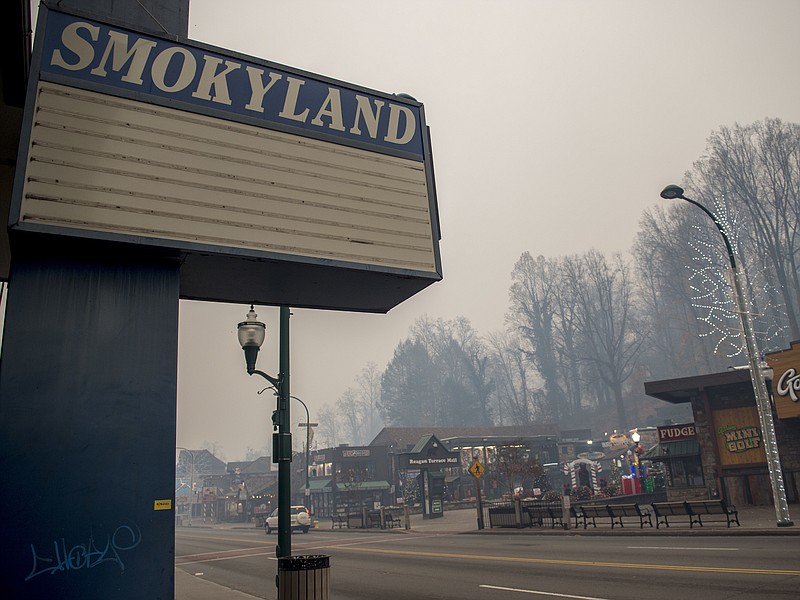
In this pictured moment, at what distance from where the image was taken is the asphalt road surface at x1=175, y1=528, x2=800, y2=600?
11266 millimetres

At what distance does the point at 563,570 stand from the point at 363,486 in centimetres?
5017

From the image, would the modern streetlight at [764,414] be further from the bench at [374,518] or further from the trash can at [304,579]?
the bench at [374,518]

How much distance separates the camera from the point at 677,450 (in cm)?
3316

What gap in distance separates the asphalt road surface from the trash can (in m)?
5.78

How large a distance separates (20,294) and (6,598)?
8.37 feet

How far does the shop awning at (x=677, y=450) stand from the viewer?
32.6 meters

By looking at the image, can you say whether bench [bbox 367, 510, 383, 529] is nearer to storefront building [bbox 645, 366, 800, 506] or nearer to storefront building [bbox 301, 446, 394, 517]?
storefront building [bbox 645, 366, 800, 506]

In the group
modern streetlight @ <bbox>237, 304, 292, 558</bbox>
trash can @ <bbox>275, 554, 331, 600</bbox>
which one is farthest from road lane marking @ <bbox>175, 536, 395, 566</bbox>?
trash can @ <bbox>275, 554, 331, 600</bbox>

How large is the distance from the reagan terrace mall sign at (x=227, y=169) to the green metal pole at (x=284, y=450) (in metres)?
4.24

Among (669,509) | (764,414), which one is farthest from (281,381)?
(669,509)

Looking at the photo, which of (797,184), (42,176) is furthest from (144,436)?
(797,184)

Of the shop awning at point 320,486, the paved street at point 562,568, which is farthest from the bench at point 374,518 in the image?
the shop awning at point 320,486

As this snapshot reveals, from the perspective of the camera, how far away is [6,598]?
4.98 m

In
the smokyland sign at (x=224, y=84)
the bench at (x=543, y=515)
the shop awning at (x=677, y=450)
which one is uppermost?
the smokyland sign at (x=224, y=84)
